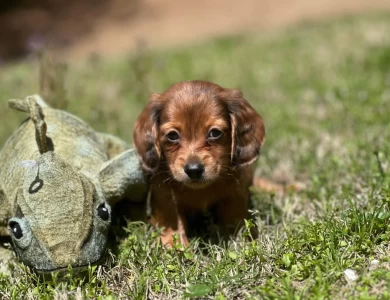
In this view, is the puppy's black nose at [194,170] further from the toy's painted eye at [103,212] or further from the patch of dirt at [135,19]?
the patch of dirt at [135,19]

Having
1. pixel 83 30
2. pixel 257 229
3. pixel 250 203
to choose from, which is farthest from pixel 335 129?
pixel 83 30

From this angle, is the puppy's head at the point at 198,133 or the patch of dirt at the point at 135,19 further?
the patch of dirt at the point at 135,19

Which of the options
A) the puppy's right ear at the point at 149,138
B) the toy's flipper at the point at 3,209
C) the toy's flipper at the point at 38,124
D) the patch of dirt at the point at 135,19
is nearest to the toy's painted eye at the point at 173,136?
the puppy's right ear at the point at 149,138

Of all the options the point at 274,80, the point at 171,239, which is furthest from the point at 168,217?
the point at 274,80

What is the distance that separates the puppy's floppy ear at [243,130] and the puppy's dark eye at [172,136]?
42 centimetres

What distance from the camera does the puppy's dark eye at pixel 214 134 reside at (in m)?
3.83

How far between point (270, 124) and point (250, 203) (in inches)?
85.8

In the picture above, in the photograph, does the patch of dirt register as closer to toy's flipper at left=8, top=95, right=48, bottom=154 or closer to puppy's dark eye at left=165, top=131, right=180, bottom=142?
toy's flipper at left=8, top=95, right=48, bottom=154

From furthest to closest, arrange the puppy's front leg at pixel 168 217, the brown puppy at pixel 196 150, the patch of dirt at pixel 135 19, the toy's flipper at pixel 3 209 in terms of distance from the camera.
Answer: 1. the patch of dirt at pixel 135 19
2. the puppy's front leg at pixel 168 217
3. the brown puppy at pixel 196 150
4. the toy's flipper at pixel 3 209

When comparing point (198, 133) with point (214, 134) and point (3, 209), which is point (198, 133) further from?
point (3, 209)

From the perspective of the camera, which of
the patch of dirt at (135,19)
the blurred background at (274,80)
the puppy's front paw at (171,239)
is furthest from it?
the patch of dirt at (135,19)

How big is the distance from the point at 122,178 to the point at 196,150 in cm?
61

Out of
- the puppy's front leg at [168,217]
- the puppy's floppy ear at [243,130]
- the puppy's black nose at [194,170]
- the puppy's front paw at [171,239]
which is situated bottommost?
the puppy's front paw at [171,239]

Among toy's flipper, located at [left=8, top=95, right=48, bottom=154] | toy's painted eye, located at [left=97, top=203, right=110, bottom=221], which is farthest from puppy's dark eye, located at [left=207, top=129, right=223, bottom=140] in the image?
toy's flipper, located at [left=8, top=95, right=48, bottom=154]
